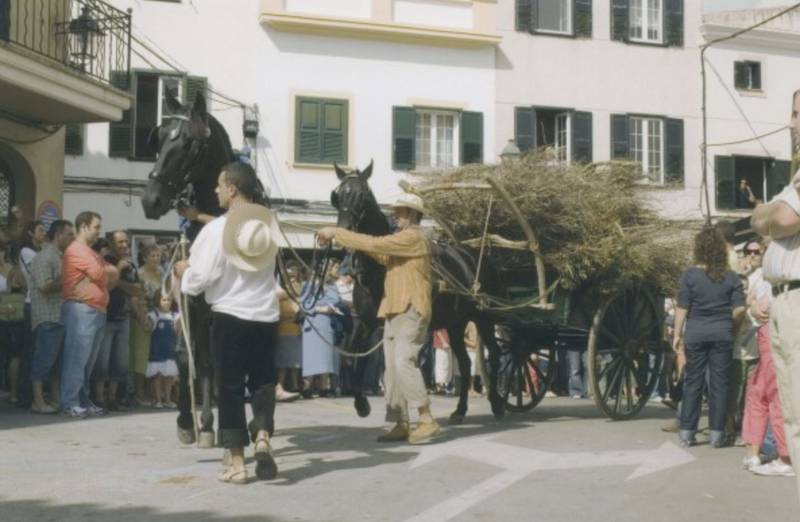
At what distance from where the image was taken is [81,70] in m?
17.0

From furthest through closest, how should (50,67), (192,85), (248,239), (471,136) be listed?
(471,136) → (192,85) → (50,67) → (248,239)

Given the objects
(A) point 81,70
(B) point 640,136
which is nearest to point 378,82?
(B) point 640,136

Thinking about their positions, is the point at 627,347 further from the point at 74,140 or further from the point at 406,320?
the point at 74,140

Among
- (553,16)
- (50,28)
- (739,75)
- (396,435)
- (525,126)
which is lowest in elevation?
(396,435)

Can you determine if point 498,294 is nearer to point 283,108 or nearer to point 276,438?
point 276,438

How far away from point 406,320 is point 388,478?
88.4 inches

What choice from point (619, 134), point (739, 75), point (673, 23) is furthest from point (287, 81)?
point (739, 75)

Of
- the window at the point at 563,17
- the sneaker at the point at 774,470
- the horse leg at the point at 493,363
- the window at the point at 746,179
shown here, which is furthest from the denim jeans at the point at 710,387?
the window at the point at 746,179

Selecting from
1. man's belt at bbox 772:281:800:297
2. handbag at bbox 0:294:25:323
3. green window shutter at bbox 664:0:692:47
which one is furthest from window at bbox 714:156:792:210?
man's belt at bbox 772:281:800:297

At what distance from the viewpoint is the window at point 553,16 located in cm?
2864

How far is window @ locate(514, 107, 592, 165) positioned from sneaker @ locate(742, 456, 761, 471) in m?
18.9

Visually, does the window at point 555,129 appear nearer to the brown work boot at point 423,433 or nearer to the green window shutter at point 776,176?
the green window shutter at point 776,176

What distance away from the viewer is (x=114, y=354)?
43.2ft

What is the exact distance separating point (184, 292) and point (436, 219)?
161 inches
